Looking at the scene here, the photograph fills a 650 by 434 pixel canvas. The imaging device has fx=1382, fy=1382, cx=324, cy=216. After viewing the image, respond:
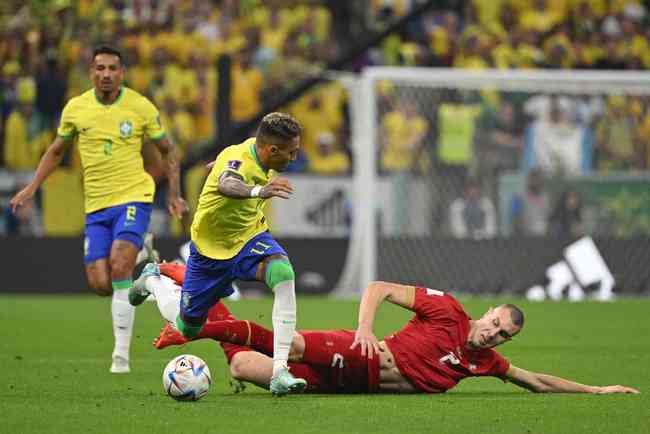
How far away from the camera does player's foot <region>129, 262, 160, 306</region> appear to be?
384 inches

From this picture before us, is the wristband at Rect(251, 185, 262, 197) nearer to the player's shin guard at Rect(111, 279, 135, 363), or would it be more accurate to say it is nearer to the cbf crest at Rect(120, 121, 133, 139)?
the player's shin guard at Rect(111, 279, 135, 363)

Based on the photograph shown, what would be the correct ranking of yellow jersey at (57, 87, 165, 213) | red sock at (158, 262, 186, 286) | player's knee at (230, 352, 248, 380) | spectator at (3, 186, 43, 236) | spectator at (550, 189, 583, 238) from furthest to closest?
spectator at (550, 189, 583, 238)
spectator at (3, 186, 43, 236)
yellow jersey at (57, 87, 165, 213)
red sock at (158, 262, 186, 286)
player's knee at (230, 352, 248, 380)

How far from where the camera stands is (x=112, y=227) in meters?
11.0

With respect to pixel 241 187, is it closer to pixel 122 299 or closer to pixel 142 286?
pixel 142 286

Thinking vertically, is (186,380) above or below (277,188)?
below

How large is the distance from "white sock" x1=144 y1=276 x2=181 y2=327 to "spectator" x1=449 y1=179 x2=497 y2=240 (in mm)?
10738

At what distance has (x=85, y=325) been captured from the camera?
14742 millimetres

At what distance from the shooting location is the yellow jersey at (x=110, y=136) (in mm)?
11023

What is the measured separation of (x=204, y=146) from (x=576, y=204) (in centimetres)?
555

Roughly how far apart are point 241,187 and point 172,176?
10.2 ft

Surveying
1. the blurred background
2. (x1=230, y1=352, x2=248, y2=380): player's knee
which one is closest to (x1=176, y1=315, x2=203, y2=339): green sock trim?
(x1=230, y1=352, x2=248, y2=380): player's knee

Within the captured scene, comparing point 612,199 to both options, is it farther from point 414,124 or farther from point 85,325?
point 85,325

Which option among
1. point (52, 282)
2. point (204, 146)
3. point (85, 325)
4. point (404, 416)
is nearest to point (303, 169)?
point (204, 146)

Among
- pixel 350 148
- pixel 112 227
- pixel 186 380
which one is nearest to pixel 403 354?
pixel 186 380
